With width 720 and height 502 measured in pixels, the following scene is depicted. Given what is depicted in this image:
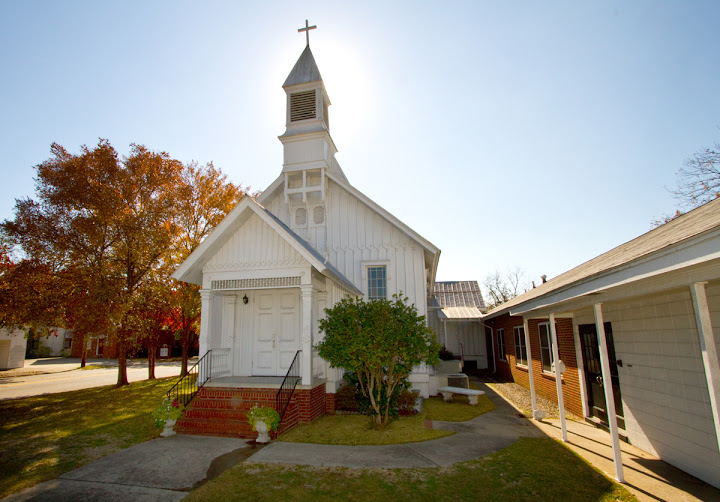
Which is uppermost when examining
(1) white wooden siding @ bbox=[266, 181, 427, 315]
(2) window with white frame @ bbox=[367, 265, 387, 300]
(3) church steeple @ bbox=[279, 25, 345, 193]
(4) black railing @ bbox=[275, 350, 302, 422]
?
(3) church steeple @ bbox=[279, 25, 345, 193]

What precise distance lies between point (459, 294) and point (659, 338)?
20.5 meters

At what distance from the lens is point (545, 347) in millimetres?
12922

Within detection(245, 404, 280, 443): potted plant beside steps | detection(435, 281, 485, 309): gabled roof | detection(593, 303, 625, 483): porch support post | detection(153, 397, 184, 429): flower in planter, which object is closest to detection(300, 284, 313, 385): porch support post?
detection(245, 404, 280, 443): potted plant beside steps

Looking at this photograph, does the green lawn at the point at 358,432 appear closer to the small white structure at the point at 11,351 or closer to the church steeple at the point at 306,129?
the church steeple at the point at 306,129

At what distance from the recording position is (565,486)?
18.5 ft

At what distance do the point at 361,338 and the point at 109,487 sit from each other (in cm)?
509

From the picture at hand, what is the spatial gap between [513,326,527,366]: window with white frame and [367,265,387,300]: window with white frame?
260 inches

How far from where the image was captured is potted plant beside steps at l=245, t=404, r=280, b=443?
802cm

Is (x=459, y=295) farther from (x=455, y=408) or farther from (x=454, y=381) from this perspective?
(x=455, y=408)

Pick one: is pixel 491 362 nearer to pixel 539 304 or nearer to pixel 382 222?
pixel 382 222

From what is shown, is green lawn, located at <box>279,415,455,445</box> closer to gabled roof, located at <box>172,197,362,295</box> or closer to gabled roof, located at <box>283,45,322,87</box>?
gabled roof, located at <box>172,197,362,295</box>

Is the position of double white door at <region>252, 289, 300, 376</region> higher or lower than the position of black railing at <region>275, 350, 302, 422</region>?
higher

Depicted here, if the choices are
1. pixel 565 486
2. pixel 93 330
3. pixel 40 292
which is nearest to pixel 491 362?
pixel 565 486

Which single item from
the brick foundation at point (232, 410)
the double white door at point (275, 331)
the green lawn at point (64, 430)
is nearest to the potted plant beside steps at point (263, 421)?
the brick foundation at point (232, 410)
